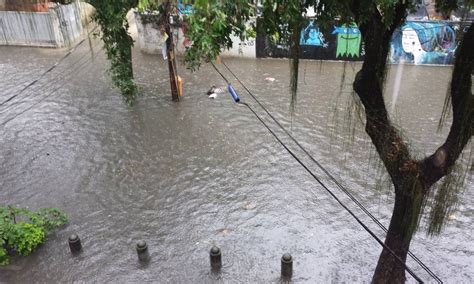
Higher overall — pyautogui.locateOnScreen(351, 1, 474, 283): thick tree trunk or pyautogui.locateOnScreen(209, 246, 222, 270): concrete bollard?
pyautogui.locateOnScreen(351, 1, 474, 283): thick tree trunk

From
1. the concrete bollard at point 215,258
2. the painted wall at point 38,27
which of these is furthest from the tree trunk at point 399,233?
the painted wall at point 38,27

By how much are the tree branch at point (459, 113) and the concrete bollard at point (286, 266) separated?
2.67 m

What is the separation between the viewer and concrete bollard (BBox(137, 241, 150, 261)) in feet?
22.9

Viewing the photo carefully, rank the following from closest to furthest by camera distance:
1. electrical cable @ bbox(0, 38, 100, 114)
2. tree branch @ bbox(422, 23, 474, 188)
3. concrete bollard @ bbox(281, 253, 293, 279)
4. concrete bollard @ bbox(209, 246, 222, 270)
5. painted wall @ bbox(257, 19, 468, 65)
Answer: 1. tree branch @ bbox(422, 23, 474, 188)
2. concrete bollard @ bbox(281, 253, 293, 279)
3. concrete bollard @ bbox(209, 246, 222, 270)
4. electrical cable @ bbox(0, 38, 100, 114)
5. painted wall @ bbox(257, 19, 468, 65)

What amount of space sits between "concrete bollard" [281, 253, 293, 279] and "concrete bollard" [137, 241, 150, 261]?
7.57ft

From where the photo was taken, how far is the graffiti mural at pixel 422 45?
15789 mm

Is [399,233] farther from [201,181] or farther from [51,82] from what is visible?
[51,82]

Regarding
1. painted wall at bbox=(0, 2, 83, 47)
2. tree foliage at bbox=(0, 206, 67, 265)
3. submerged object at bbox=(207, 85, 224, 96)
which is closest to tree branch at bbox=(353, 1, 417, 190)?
tree foliage at bbox=(0, 206, 67, 265)

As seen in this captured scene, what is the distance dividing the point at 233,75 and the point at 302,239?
9.06 metres

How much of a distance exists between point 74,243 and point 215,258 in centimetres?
247

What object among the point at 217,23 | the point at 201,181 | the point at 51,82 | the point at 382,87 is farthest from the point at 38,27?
the point at 217,23

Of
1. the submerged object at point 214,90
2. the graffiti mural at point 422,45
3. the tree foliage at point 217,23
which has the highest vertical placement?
the tree foliage at point 217,23

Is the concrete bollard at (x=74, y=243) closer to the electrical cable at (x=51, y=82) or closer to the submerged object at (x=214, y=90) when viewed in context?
the electrical cable at (x=51, y=82)

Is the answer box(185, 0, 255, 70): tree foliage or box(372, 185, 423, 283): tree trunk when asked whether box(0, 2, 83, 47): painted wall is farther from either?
box(372, 185, 423, 283): tree trunk
